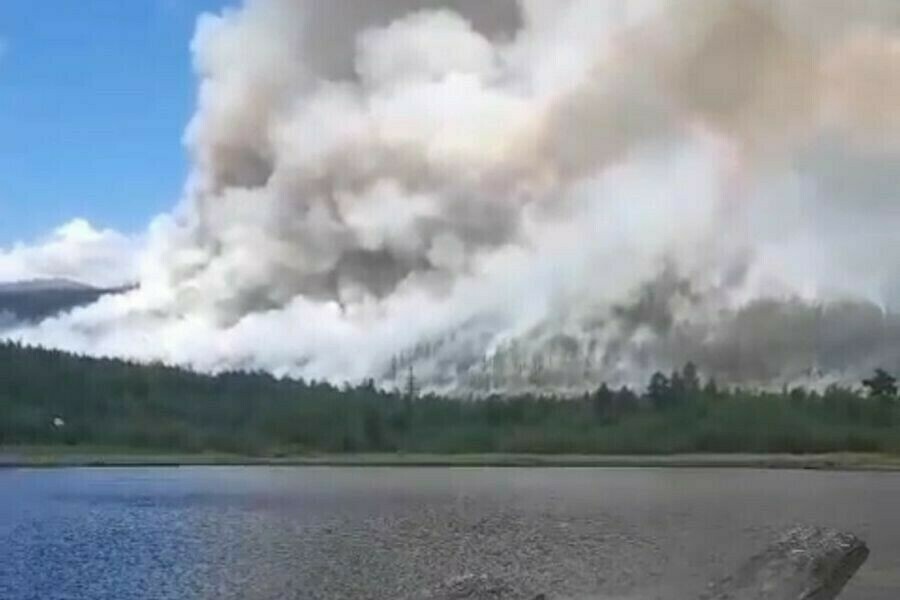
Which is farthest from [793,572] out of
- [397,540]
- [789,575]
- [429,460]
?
[429,460]

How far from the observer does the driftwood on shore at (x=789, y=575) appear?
→ 16.1 meters

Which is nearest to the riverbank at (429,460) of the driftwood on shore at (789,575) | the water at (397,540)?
the water at (397,540)

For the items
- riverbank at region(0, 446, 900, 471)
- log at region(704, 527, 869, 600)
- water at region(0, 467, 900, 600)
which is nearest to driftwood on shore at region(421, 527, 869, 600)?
log at region(704, 527, 869, 600)

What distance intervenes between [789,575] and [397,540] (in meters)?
30.4

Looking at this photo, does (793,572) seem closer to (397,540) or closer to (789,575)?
(789,575)

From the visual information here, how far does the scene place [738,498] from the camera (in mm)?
86812

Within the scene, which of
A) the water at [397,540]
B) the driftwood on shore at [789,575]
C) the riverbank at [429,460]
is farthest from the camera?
the riverbank at [429,460]

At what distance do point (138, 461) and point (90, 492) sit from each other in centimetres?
8639

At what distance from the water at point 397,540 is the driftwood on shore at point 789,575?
132 inches

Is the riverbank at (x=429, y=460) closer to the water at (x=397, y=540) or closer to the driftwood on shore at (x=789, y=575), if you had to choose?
the water at (x=397, y=540)

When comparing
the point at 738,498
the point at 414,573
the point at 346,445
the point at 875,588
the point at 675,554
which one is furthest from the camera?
the point at 346,445

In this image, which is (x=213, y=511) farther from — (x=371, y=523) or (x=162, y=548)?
(x=162, y=548)

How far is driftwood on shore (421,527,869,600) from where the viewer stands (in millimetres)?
16141

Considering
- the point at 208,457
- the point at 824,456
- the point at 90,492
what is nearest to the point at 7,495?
the point at 90,492
